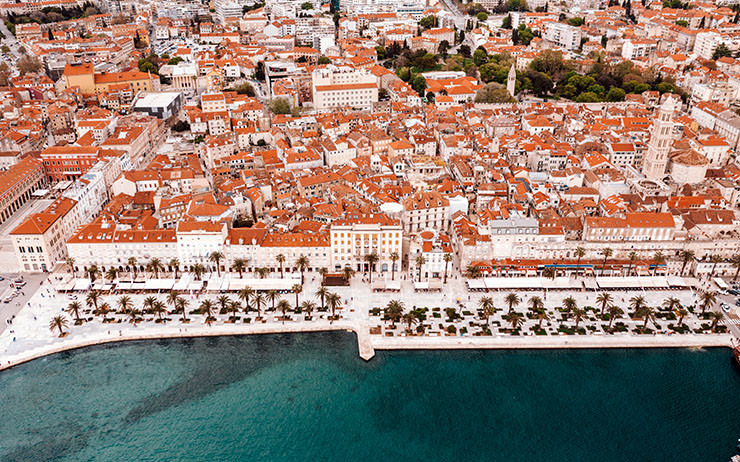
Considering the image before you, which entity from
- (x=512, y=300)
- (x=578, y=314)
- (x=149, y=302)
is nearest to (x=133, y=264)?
(x=149, y=302)

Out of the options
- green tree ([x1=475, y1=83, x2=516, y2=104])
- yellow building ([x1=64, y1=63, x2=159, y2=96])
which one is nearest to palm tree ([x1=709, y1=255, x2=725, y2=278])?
green tree ([x1=475, y1=83, x2=516, y2=104])

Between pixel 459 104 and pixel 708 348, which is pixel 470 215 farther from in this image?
pixel 459 104

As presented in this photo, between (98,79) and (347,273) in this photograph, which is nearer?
(347,273)

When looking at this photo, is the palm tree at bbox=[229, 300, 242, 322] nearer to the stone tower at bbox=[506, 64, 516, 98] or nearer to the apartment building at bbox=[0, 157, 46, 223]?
the apartment building at bbox=[0, 157, 46, 223]

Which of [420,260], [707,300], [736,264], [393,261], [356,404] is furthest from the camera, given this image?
[736,264]

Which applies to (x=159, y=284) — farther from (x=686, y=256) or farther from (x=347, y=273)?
(x=686, y=256)

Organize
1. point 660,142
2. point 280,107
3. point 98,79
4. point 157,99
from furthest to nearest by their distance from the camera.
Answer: point 98,79 → point 157,99 → point 280,107 → point 660,142

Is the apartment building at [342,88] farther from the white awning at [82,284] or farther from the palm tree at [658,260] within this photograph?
the palm tree at [658,260]
